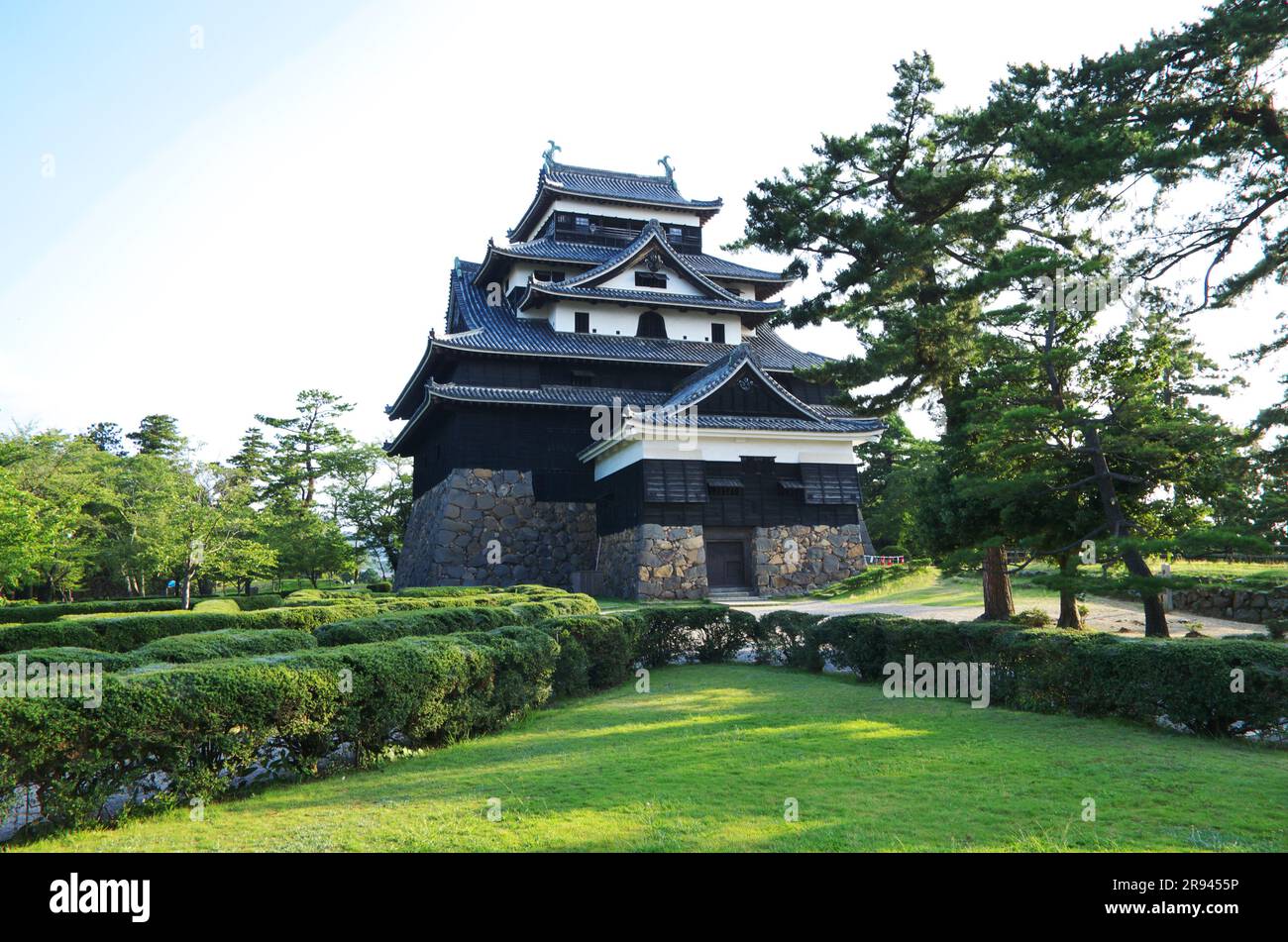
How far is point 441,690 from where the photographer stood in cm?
769

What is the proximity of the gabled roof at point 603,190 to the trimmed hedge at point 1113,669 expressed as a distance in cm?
3004

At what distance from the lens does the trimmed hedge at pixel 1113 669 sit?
7281 millimetres

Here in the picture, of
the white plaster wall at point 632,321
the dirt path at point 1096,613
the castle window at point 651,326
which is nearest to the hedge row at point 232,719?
the dirt path at point 1096,613

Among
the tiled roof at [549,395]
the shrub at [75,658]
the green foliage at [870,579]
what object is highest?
the tiled roof at [549,395]

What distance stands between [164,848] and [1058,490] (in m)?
12.0

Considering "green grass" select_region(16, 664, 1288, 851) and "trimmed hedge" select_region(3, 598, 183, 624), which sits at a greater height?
"trimmed hedge" select_region(3, 598, 183, 624)

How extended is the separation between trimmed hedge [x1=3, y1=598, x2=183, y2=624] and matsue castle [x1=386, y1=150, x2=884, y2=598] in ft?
27.9

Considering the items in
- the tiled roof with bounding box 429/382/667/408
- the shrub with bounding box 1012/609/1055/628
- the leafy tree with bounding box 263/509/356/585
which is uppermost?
the tiled roof with bounding box 429/382/667/408

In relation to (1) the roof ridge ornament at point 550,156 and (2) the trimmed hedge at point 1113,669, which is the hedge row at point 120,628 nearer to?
(2) the trimmed hedge at point 1113,669

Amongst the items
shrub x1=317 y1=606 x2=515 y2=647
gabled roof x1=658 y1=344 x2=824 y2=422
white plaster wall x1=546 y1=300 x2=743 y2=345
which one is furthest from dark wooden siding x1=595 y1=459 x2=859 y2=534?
shrub x1=317 y1=606 x2=515 y2=647

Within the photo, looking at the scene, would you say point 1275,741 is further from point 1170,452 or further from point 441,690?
point 441,690

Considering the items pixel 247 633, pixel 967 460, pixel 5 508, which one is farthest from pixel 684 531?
pixel 5 508

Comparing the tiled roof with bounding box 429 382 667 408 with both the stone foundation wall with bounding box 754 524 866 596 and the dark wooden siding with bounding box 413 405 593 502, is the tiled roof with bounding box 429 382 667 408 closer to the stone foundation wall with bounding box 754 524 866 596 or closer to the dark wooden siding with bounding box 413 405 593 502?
the dark wooden siding with bounding box 413 405 593 502

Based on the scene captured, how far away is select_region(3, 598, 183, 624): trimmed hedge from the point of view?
2338cm
